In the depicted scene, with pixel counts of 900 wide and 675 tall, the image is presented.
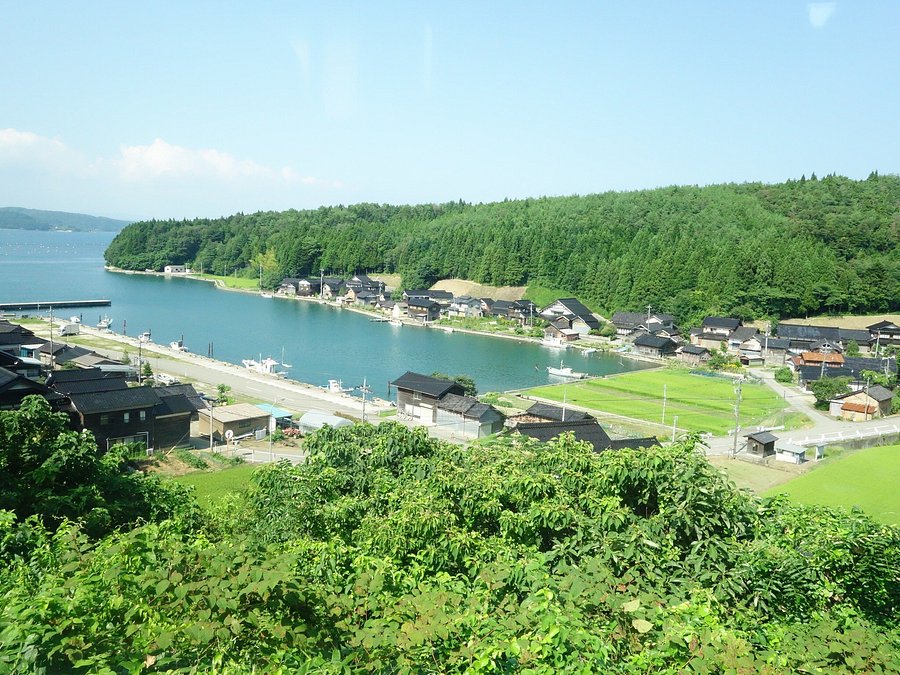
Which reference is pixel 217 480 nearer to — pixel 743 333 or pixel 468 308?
pixel 743 333

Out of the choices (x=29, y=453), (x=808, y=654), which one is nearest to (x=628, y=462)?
(x=808, y=654)

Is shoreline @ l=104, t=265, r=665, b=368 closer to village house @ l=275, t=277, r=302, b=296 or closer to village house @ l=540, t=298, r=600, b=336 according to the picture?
village house @ l=275, t=277, r=302, b=296

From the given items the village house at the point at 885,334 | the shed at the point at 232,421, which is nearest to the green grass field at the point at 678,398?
the shed at the point at 232,421

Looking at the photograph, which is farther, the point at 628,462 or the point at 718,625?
the point at 628,462

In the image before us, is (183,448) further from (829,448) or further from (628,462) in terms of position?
(829,448)

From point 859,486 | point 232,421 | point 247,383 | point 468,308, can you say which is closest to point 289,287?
point 468,308

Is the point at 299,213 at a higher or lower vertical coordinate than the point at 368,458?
higher

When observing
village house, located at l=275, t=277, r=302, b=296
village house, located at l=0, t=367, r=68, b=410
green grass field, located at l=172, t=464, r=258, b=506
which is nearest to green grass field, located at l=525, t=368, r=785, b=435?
green grass field, located at l=172, t=464, r=258, b=506
